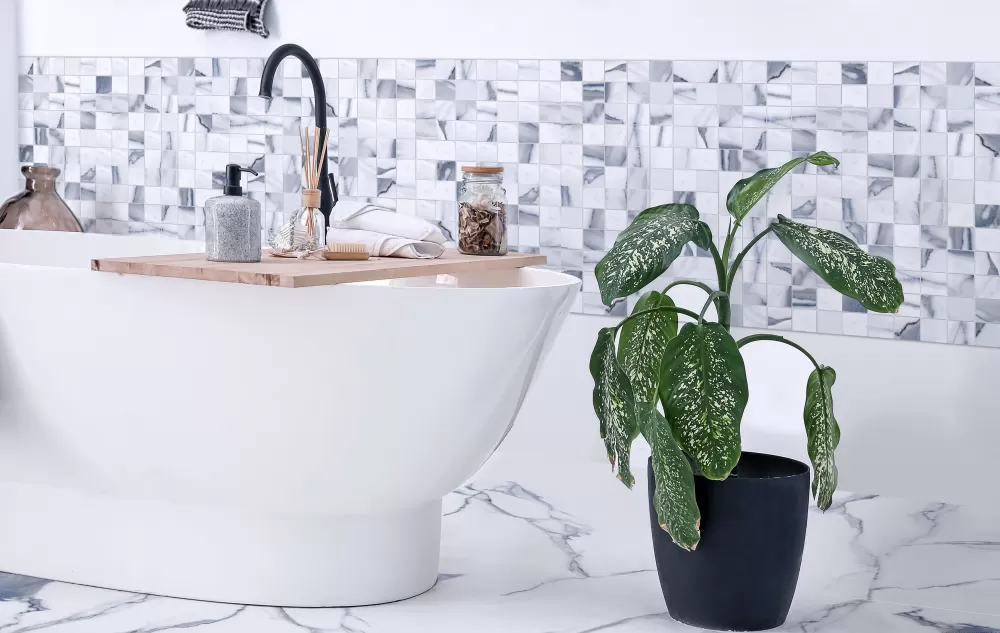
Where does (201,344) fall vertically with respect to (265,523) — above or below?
above

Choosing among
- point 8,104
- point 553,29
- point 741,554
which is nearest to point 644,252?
point 741,554

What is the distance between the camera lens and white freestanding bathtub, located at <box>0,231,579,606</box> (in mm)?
1794

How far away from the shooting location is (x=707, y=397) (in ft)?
5.53

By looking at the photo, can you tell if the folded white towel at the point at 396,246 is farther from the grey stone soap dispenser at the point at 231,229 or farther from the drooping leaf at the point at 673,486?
the drooping leaf at the point at 673,486

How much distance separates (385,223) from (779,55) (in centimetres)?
102

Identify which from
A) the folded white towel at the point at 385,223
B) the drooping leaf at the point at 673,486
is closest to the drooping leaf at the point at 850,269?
the drooping leaf at the point at 673,486

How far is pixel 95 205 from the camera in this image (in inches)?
131

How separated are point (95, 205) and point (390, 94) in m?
0.99

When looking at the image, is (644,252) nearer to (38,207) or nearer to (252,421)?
(252,421)

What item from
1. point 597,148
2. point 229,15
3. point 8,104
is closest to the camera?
point 597,148

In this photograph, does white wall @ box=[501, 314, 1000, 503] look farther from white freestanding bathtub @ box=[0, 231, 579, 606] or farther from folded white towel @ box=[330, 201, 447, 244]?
white freestanding bathtub @ box=[0, 231, 579, 606]

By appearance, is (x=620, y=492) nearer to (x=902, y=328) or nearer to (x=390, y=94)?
(x=902, y=328)

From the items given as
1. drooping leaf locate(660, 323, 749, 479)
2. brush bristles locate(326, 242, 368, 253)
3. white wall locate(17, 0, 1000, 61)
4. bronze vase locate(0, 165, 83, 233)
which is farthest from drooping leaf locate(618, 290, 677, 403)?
bronze vase locate(0, 165, 83, 233)

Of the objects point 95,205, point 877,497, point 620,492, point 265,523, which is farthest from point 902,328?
point 95,205
